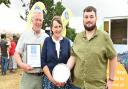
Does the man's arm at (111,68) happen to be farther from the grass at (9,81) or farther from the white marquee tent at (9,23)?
the white marquee tent at (9,23)

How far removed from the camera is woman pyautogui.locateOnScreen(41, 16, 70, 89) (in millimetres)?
5066

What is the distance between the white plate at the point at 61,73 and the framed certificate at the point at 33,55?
1.20 ft

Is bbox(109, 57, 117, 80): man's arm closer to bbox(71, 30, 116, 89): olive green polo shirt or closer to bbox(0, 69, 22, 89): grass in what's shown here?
bbox(71, 30, 116, 89): olive green polo shirt

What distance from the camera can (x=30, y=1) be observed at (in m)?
26.5

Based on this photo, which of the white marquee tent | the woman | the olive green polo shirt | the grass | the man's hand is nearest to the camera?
the olive green polo shirt

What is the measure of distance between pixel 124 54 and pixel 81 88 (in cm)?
397

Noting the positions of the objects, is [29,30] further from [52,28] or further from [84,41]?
[84,41]

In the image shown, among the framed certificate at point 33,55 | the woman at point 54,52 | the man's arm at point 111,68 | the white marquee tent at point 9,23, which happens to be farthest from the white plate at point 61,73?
the white marquee tent at point 9,23

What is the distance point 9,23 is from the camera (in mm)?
23703

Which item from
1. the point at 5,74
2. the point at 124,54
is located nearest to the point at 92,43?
the point at 124,54

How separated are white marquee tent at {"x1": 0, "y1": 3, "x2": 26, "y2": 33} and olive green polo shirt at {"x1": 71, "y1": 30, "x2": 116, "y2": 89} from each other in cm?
1849

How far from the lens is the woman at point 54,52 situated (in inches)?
199

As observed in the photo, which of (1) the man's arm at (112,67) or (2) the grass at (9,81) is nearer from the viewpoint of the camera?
(1) the man's arm at (112,67)

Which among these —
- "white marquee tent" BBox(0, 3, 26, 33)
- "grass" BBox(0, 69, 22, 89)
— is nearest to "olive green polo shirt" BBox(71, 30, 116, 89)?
"grass" BBox(0, 69, 22, 89)
